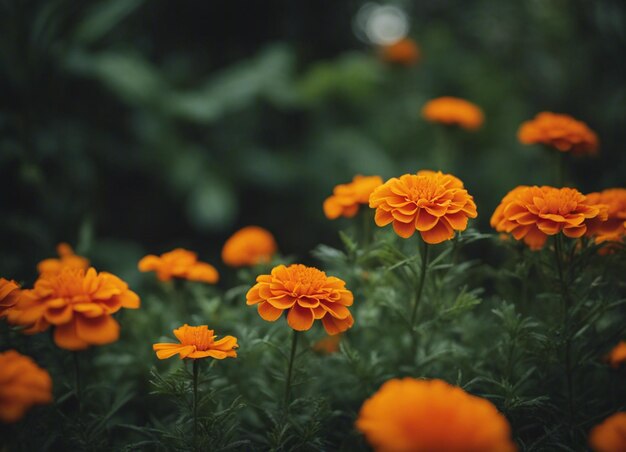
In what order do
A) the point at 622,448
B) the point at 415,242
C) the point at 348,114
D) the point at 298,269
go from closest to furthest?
the point at 622,448 < the point at 298,269 < the point at 415,242 < the point at 348,114

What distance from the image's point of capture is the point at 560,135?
126 centimetres

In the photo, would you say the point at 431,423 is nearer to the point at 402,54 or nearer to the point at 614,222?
the point at 614,222

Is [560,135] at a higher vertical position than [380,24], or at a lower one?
lower

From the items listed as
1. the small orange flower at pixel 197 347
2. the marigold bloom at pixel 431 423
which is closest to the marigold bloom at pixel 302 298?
the small orange flower at pixel 197 347

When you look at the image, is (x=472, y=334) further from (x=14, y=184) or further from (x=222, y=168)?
(x=14, y=184)

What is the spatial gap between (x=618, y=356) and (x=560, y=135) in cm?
54

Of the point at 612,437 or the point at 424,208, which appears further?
the point at 424,208

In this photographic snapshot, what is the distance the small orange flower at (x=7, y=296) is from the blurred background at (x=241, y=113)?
1.00 m

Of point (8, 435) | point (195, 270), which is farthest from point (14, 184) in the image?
point (8, 435)

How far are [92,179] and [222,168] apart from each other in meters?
0.75

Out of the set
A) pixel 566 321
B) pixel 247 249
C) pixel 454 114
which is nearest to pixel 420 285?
pixel 566 321

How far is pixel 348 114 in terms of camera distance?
361 centimetres

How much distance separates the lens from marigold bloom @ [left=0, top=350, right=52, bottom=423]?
71cm

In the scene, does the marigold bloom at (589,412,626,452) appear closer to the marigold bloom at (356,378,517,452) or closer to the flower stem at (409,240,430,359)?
the marigold bloom at (356,378,517,452)
